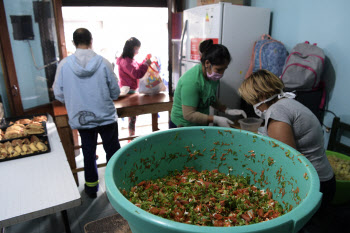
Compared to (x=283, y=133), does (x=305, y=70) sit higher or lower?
higher

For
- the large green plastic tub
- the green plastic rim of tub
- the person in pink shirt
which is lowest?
the green plastic rim of tub

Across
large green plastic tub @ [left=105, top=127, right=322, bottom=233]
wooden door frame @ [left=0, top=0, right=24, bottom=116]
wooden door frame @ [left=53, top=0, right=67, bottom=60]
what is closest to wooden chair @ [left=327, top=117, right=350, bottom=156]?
large green plastic tub @ [left=105, top=127, right=322, bottom=233]

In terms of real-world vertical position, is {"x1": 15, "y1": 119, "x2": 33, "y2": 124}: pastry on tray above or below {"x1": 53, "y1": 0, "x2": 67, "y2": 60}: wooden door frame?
below

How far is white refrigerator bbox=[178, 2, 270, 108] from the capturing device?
2648 millimetres

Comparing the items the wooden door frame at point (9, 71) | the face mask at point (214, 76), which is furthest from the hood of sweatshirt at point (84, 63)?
the wooden door frame at point (9, 71)

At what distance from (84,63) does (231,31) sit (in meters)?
1.58

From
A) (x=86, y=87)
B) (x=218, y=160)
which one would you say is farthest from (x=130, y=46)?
(x=218, y=160)

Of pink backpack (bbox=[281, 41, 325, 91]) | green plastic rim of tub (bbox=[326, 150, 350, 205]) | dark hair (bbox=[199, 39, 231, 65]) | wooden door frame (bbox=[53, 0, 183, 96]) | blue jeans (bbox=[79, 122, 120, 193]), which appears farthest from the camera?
wooden door frame (bbox=[53, 0, 183, 96])

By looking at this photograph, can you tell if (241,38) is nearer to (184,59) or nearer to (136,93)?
(184,59)

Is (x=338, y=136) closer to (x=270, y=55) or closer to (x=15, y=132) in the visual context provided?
(x=270, y=55)

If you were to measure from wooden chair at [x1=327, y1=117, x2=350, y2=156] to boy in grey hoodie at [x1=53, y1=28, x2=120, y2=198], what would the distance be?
79.3 inches

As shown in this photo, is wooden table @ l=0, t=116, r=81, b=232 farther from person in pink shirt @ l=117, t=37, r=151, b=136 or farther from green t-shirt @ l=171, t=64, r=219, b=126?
person in pink shirt @ l=117, t=37, r=151, b=136

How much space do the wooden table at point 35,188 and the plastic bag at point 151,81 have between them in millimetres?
1651

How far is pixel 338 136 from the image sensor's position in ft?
7.52
